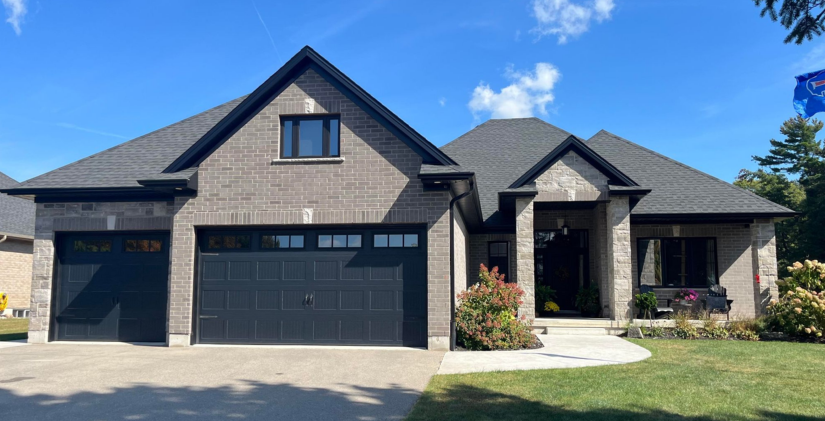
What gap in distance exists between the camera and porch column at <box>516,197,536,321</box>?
14703 millimetres

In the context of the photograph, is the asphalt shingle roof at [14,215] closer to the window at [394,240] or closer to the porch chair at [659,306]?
the window at [394,240]

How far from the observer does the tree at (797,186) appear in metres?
31.5

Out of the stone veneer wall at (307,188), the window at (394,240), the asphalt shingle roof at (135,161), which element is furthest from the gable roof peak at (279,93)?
the window at (394,240)

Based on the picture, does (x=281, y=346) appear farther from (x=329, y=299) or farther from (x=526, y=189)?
(x=526, y=189)

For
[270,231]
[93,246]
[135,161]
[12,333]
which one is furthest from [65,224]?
[12,333]

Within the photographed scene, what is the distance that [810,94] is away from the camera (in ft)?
31.1

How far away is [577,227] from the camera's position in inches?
706

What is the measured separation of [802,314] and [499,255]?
816 centimetres

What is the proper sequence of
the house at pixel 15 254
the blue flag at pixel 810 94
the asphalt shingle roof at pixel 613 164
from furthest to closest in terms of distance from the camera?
the house at pixel 15 254 → the asphalt shingle roof at pixel 613 164 → the blue flag at pixel 810 94

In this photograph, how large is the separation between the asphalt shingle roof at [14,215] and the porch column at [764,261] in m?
27.8

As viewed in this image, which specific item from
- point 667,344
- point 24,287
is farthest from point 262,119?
point 24,287

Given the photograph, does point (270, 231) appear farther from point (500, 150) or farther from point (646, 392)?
point (500, 150)

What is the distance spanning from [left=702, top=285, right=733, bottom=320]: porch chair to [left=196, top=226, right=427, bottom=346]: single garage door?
29.7 ft

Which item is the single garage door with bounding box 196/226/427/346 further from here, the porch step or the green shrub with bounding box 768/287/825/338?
the green shrub with bounding box 768/287/825/338
